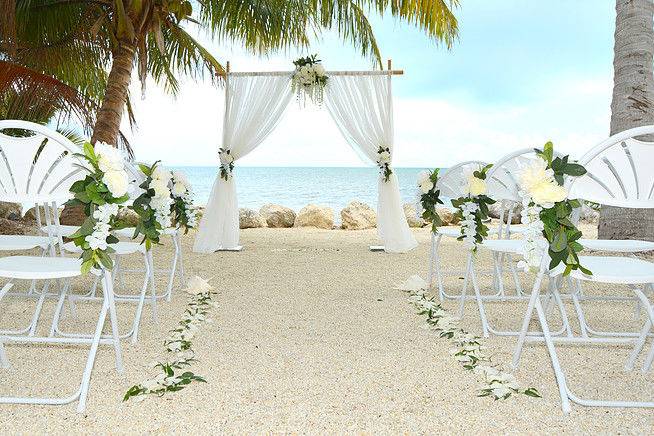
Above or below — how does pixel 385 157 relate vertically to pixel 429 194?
above

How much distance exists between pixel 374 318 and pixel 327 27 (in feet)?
18.1

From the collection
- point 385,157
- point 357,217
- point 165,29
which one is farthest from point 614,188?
point 357,217

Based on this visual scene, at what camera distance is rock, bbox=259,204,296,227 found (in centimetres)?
1039

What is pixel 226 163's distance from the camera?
6422mm

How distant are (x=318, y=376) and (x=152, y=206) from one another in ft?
3.39

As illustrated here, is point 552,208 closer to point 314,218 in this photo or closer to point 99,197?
point 99,197

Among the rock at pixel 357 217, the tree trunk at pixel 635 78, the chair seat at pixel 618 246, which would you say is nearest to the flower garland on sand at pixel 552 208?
the chair seat at pixel 618 246

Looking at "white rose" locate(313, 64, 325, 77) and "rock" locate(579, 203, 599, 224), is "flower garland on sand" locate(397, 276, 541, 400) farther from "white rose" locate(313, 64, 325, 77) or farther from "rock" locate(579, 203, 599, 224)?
"rock" locate(579, 203, 599, 224)

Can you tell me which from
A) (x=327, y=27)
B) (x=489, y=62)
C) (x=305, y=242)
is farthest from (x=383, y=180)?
(x=489, y=62)

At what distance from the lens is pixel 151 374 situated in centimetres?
233

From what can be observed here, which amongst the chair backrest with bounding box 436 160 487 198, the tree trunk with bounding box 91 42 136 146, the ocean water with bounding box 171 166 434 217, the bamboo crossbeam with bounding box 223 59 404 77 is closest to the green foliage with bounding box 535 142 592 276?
the chair backrest with bounding box 436 160 487 198

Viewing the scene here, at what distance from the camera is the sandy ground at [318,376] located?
6.14ft

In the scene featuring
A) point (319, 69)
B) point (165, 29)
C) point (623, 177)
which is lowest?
point (623, 177)

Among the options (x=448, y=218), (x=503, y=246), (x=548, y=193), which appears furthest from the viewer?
(x=448, y=218)
